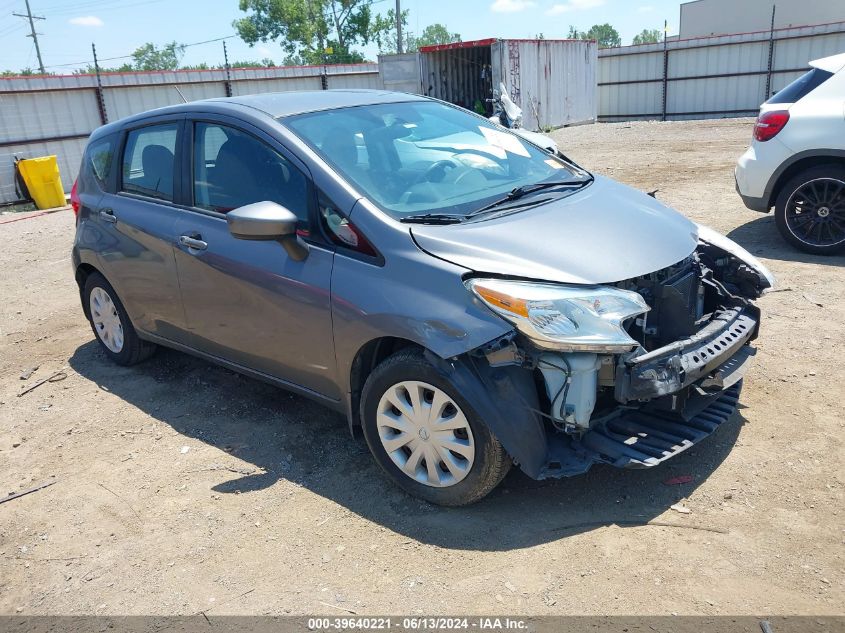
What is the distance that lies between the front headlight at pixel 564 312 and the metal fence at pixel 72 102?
1241 cm

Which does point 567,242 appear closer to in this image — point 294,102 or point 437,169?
point 437,169

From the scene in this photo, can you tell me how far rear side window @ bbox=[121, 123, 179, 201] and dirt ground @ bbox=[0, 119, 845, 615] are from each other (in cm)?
136

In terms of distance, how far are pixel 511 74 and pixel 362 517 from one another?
16797 mm

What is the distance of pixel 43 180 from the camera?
14.1m

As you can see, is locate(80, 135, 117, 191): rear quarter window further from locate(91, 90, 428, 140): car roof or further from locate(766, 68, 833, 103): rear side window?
locate(766, 68, 833, 103): rear side window

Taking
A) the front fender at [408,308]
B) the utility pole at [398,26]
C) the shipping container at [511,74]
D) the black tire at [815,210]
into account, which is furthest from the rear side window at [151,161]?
the utility pole at [398,26]

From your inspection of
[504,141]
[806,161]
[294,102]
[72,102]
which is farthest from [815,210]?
[72,102]

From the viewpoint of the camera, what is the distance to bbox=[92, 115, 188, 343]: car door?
438 centimetres

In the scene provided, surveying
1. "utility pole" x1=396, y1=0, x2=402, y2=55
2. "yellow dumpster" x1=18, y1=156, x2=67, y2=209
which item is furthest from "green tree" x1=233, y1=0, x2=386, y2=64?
"yellow dumpster" x1=18, y1=156, x2=67, y2=209

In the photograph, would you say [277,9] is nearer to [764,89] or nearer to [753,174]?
[764,89]

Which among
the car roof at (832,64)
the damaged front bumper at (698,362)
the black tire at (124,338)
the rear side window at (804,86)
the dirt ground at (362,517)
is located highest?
the car roof at (832,64)

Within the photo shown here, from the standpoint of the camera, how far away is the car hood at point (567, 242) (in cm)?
304

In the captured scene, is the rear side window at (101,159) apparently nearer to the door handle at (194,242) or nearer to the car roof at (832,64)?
the door handle at (194,242)

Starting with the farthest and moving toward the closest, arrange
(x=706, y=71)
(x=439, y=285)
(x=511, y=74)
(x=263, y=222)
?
(x=706, y=71) < (x=511, y=74) < (x=263, y=222) < (x=439, y=285)
